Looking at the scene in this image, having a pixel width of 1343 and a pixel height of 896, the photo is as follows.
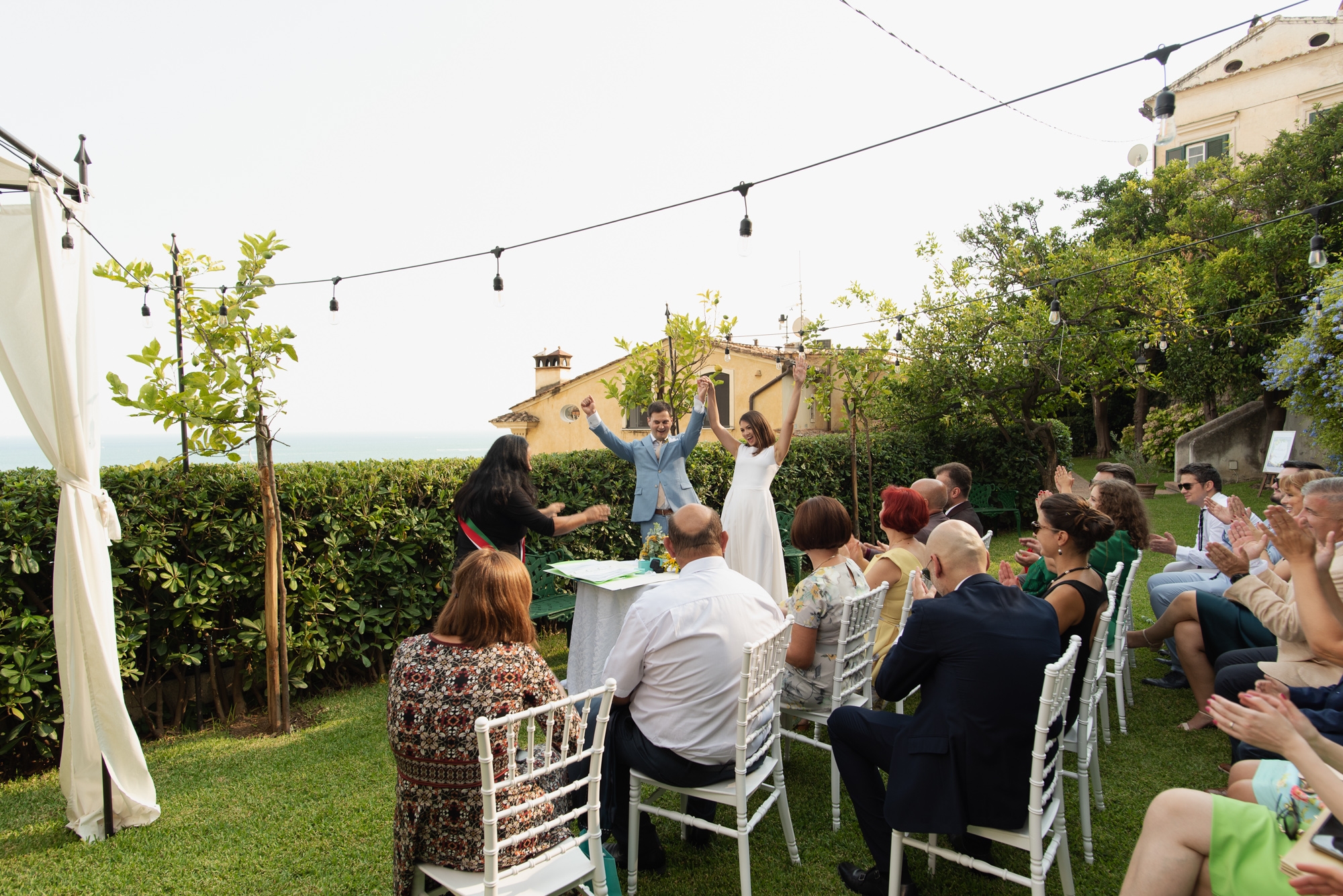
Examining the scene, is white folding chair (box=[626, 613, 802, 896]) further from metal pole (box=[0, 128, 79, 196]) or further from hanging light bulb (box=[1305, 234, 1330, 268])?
hanging light bulb (box=[1305, 234, 1330, 268])

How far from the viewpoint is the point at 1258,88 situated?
21.5 meters

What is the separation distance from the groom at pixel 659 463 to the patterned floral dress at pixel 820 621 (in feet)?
8.68

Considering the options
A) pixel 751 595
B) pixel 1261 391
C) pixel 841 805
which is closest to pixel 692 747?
pixel 751 595

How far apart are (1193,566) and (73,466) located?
6.91 meters

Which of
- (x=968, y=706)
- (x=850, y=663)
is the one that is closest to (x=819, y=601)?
(x=850, y=663)

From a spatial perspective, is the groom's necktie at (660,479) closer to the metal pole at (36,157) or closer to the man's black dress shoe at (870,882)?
the man's black dress shoe at (870,882)

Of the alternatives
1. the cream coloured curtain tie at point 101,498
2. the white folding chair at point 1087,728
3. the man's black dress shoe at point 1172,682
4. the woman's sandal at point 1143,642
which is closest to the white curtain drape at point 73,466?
the cream coloured curtain tie at point 101,498

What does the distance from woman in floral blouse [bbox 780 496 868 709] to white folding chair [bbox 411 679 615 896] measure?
1.35 meters

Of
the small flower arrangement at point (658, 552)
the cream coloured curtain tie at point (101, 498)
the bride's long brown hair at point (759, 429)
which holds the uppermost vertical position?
the bride's long brown hair at point (759, 429)

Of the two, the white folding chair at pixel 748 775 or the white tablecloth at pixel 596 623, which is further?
the white tablecloth at pixel 596 623

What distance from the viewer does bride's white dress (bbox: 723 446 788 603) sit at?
233 inches

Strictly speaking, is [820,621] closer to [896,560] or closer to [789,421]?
[896,560]

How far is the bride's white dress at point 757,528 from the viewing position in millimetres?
5926

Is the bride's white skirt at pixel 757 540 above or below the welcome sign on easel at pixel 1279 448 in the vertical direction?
below
